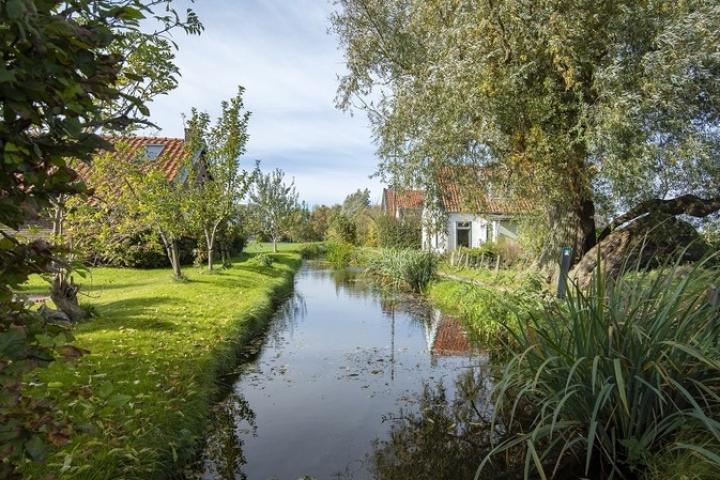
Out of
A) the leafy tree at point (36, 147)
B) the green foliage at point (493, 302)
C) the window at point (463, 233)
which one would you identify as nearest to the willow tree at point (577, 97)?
the green foliage at point (493, 302)

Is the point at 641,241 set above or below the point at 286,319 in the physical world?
above

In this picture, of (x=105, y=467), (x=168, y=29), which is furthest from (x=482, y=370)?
(x=168, y=29)

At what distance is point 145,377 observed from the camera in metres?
5.85

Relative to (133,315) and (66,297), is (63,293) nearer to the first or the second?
(66,297)

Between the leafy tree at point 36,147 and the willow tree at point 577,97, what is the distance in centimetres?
805

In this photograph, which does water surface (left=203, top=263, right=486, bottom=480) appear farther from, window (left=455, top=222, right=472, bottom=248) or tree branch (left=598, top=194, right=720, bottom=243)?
window (left=455, top=222, right=472, bottom=248)

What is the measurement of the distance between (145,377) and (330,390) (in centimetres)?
274

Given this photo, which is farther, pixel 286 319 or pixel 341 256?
pixel 341 256

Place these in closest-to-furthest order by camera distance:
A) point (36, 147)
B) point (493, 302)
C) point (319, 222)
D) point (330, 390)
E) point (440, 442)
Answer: point (36, 147) → point (440, 442) → point (330, 390) → point (493, 302) → point (319, 222)

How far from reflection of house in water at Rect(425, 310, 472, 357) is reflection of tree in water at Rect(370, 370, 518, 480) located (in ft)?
8.16

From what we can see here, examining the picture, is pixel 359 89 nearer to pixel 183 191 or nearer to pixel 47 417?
pixel 183 191

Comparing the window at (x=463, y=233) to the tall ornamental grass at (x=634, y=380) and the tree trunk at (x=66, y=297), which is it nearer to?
the tree trunk at (x=66, y=297)

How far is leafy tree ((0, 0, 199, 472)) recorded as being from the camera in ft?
4.80

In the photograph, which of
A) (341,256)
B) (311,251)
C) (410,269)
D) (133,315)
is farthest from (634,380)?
(311,251)
